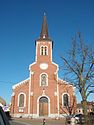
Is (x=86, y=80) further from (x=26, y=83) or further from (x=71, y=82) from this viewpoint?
(x=26, y=83)

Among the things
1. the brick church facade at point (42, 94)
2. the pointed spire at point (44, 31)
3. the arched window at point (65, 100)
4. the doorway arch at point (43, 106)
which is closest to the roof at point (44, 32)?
the pointed spire at point (44, 31)

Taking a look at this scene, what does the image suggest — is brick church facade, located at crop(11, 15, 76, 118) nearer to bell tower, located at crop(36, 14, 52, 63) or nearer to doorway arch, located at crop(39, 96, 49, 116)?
doorway arch, located at crop(39, 96, 49, 116)

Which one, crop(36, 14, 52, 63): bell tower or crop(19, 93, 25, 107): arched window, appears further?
crop(36, 14, 52, 63): bell tower

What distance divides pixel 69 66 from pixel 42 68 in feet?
62.9

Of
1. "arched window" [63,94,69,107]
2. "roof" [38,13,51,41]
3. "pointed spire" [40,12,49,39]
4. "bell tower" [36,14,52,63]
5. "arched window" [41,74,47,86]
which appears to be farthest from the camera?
"pointed spire" [40,12,49,39]

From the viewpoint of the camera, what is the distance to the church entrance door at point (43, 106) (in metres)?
38.6

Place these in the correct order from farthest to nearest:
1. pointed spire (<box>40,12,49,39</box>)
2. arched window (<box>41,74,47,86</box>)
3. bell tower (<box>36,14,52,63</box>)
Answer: pointed spire (<box>40,12,49,39</box>), bell tower (<box>36,14,52,63</box>), arched window (<box>41,74,47,86</box>)

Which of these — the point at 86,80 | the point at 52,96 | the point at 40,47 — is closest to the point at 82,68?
the point at 86,80

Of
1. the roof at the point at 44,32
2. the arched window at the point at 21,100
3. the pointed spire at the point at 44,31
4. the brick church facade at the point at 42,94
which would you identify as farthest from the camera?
the pointed spire at the point at 44,31

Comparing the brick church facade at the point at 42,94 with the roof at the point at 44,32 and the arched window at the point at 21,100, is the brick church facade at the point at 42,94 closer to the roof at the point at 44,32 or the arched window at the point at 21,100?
the arched window at the point at 21,100

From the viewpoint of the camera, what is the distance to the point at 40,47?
4441cm

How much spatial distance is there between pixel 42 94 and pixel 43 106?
2.22m

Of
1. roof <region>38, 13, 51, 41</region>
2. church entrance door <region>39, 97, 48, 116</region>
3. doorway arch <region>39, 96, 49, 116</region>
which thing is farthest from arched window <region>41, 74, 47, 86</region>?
roof <region>38, 13, 51, 41</region>

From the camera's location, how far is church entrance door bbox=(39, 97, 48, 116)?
1519 inches
